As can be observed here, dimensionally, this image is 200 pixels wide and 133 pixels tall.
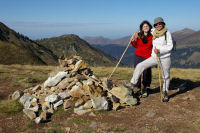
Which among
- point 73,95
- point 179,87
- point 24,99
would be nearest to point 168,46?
point 73,95

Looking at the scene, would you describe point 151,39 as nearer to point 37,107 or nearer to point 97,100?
point 97,100

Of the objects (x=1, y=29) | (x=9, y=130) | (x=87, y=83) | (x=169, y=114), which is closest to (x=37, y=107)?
(x=9, y=130)

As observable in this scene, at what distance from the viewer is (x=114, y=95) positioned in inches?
432

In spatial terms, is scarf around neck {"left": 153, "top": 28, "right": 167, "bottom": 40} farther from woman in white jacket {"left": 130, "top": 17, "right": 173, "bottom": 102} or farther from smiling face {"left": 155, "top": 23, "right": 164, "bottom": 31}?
smiling face {"left": 155, "top": 23, "right": 164, "bottom": 31}

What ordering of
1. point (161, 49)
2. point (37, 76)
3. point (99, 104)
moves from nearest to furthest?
point (161, 49) < point (99, 104) < point (37, 76)

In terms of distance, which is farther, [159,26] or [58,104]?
[58,104]

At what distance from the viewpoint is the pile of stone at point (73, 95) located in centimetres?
1002

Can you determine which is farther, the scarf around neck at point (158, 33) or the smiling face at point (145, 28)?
the smiling face at point (145, 28)

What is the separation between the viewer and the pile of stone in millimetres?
10023

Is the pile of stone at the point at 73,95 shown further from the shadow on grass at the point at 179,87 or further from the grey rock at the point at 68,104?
the shadow on grass at the point at 179,87

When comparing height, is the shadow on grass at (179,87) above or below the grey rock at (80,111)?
below

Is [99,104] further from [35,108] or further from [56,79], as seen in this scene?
[56,79]

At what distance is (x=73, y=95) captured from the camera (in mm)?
10945

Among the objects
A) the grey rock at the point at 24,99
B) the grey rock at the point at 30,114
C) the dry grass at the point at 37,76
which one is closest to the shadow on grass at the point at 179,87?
the dry grass at the point at 37,76
